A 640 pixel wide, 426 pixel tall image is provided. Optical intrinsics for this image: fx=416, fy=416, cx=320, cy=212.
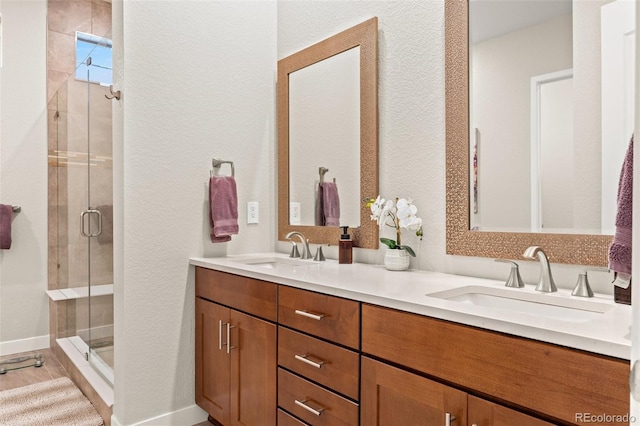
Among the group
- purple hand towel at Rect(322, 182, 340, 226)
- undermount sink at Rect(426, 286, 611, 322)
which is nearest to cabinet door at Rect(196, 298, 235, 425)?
purple hand towel at Rect(322, 182, 340, 226)

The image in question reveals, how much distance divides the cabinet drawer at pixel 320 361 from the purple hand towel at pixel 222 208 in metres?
0.78

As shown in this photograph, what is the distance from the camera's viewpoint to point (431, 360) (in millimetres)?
1093

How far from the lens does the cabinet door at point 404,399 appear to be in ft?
3.43

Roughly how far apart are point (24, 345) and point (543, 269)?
3768 millimetres

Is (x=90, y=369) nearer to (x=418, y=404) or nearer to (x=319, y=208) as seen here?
(x=319, y=208)

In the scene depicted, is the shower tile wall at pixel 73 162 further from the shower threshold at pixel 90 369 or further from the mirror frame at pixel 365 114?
the mirror frame at pixel 365 114

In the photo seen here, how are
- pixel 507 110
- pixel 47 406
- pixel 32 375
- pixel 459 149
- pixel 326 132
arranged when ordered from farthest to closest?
pixel 32 375 → pixel 47 406 → pixel 326 132 → pixel 459 149 → pixel 507 110

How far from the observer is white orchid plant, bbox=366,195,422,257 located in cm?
172

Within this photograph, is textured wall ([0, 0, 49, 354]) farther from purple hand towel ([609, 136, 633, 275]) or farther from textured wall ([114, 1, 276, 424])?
purple hand towel ([609, 136, 633, 275])

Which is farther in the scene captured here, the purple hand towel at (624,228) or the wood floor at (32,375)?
the wood floor at (32,375)

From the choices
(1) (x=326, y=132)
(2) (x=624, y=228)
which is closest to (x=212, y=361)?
(1) (x=326, y=132)

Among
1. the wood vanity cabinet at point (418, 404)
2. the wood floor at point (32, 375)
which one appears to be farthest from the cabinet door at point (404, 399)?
the wood floor at point (32, 375)

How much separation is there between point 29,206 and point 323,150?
102 inches

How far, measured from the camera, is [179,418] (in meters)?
2.12
